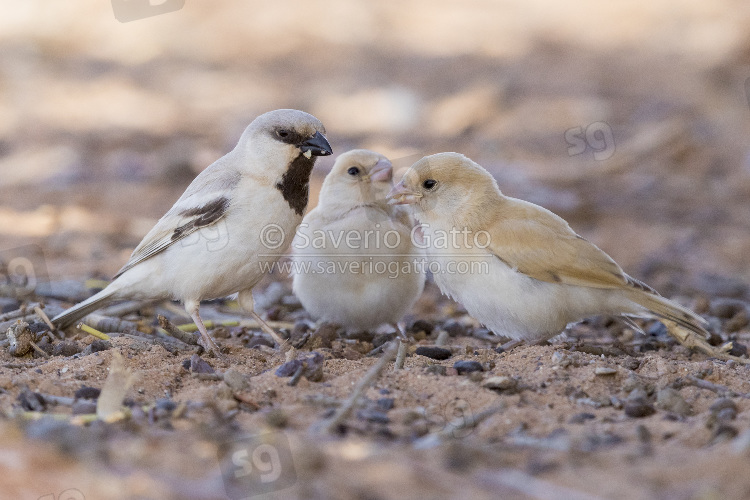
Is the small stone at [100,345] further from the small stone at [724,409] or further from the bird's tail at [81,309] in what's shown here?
the small stone at [724,409]

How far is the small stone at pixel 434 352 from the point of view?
202 inches

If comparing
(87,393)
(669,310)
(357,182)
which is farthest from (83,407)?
(669,310)

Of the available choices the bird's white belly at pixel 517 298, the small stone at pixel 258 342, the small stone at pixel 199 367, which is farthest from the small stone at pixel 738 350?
the small stone at pixel 199 367

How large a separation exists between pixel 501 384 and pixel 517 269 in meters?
1.10

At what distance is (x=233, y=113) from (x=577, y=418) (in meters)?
10.2

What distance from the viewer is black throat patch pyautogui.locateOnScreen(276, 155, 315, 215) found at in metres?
5.50

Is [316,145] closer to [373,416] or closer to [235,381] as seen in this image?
[235,381]

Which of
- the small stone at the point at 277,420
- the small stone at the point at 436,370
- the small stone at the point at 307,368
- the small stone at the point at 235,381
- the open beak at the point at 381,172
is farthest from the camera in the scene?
the open beak at the point at 381,172

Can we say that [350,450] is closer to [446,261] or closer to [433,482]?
[433,482]

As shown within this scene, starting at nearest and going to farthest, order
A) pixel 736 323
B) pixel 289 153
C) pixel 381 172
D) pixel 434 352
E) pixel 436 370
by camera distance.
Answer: pixel 436 370
pixel 434 352
pixel 289 153
pixel 381 172
pixel 736 323

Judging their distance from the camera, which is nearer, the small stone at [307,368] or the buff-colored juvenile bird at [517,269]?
the small stone at [307,368]

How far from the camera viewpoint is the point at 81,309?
5.60 m

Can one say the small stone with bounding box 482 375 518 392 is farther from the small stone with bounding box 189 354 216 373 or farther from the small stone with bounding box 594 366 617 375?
the small stone with bounding box 189 354 216 373

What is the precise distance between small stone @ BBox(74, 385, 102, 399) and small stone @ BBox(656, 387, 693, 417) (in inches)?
109
